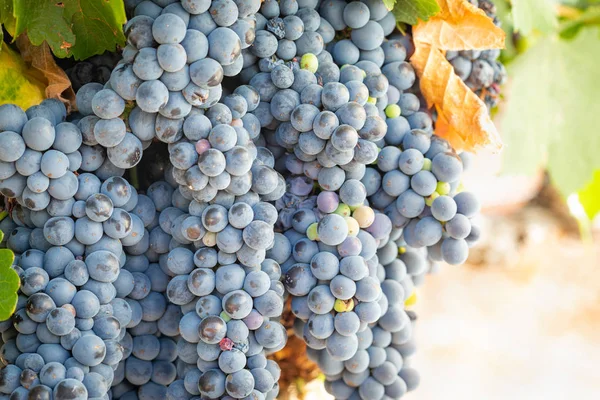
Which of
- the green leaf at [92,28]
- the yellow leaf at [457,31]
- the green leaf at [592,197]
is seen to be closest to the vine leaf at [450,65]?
the yellow leaf at [457,31]

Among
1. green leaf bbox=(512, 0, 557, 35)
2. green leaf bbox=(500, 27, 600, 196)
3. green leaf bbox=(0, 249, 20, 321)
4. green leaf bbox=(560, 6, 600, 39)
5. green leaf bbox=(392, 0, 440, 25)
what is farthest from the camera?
green leaf bbox=(560, 6, 600, 39)

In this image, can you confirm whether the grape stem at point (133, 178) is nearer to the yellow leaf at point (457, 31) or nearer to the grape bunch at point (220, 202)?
the grape bunch at point (220, 202)

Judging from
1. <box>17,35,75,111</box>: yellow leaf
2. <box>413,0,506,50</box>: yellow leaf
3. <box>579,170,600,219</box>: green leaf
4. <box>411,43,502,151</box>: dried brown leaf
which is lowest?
<box>579,170,600,219</box>: green leaf

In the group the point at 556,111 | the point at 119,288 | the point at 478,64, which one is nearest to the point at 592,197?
the point at 556,111

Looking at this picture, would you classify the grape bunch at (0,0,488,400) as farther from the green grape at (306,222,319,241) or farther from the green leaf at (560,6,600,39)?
the green leaf at (560,6,600,39)

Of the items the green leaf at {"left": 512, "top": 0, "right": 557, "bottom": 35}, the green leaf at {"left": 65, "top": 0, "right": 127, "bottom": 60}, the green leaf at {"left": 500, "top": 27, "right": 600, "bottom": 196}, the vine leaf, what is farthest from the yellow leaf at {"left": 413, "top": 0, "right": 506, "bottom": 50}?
the green leaf at {"left": 500, "top": 27, "right": 600, "bottom": 196}

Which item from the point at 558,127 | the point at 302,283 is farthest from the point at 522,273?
the point at 302,283
